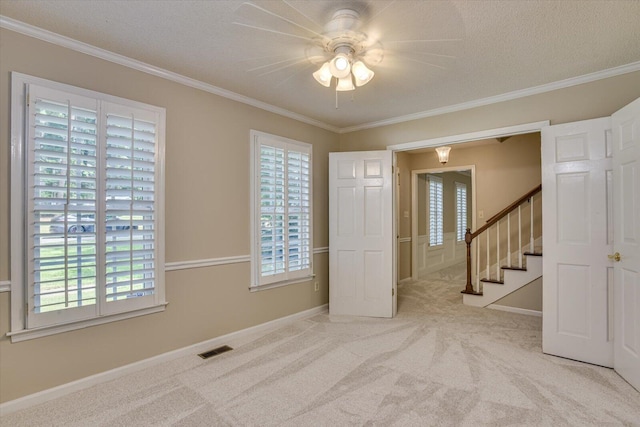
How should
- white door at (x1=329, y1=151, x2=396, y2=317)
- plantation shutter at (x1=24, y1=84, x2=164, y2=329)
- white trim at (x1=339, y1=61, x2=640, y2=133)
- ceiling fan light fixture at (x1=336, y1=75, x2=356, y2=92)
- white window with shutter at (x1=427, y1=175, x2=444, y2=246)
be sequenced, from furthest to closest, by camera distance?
white window with shutter at (x1=427, y1=175, x2=444, y2=246)
white door at (x1=329, y1=151, x2=396, y2=317)
white trim at (x1=339, y1=61, x2=640, y2=133)
ceiling fan light fixture at (x1=336, y1=75, x2=356, y2=92)
plantation shutter at (x1=24, y1=84, x2=164, y2=329)

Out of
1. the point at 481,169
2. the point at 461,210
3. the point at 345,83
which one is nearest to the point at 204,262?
the point at 345,83

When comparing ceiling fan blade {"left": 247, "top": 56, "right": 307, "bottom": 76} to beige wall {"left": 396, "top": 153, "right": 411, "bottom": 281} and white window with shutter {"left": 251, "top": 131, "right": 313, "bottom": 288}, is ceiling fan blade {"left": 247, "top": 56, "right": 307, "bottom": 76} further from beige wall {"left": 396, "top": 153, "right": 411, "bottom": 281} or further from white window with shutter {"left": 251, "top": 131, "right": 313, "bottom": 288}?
beige wall {"left": 396, "top": 153, "right": 411, "bottom": 281}

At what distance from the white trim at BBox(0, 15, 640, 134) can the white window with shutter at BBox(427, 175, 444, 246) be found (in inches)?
129

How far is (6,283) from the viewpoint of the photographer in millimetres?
2064

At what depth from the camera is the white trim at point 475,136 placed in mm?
3179

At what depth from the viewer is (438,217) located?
286 inches

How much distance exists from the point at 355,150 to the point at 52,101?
3374 millimetres

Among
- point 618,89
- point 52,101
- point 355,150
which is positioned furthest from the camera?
point 355,150

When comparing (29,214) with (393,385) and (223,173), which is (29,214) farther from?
(393,385)

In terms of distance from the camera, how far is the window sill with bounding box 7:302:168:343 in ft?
6.91

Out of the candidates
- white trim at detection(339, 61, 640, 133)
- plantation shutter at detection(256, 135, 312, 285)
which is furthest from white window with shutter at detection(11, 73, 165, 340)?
white trim at detection(339, 61, 640, 133)

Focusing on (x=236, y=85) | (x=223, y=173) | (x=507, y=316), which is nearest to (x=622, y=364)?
(x=507, y=316)

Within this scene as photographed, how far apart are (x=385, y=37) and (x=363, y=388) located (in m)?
2.56

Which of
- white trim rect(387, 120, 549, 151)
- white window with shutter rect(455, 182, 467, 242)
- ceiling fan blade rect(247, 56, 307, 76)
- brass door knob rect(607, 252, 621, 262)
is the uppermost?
ceiling fan blade rect(247, 56, 307, 76)
